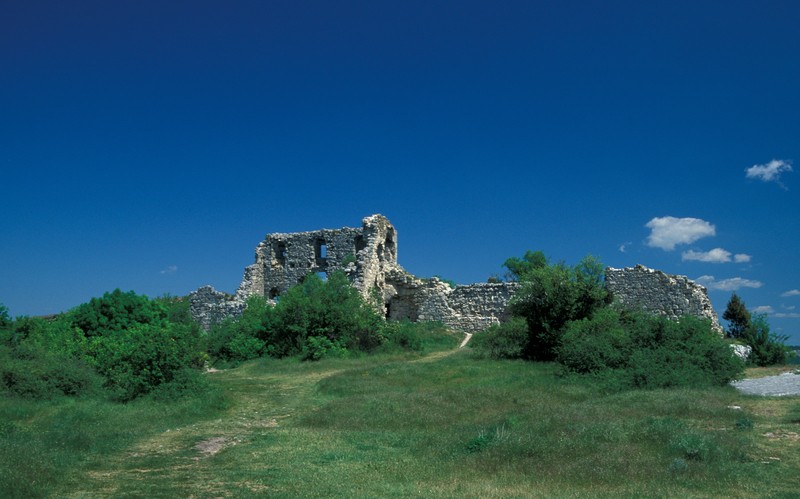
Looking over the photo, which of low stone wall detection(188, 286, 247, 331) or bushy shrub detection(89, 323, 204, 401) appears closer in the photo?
bushy shrub detection(89, 323, 204, 401)

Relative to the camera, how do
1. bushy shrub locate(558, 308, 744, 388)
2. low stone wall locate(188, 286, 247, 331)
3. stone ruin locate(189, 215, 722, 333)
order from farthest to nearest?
low stone wall locate(188, 286, 247, 331) → stone ruin locate(189, 215, 722, 333) → bushy shrub locate(558, 308, 744, 388)

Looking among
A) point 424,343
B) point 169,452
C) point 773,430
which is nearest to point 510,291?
point 424,343

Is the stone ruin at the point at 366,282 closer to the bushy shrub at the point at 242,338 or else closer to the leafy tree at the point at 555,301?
the bushy shrub at the point at 242,338

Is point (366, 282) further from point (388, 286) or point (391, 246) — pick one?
point (391, 246)

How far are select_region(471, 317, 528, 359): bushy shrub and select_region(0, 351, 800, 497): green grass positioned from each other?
208 inches

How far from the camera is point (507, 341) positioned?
1941 centimetres

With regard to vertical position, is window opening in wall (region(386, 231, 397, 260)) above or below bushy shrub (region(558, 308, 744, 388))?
above

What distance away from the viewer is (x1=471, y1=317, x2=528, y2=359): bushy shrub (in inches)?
754

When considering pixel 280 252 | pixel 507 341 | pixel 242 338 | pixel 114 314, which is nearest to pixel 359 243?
pixel 280 252

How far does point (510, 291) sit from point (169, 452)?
21.9m

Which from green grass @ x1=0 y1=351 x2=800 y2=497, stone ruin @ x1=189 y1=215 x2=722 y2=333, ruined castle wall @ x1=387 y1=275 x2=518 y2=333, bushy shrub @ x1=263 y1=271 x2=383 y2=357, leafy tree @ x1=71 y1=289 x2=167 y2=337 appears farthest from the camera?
ruined castle wall @ x1=387 y1=275 x2=518 y2=333

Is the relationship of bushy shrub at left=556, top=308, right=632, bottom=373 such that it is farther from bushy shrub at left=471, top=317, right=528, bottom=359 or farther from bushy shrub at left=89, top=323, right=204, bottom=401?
bushy shrub at left=89, top=323, right=204, bottom=401

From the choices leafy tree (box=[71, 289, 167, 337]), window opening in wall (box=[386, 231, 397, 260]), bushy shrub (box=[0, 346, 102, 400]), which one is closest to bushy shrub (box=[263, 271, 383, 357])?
leafy tree (box=[71, 289, 167, 337])

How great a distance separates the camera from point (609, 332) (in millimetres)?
15867
